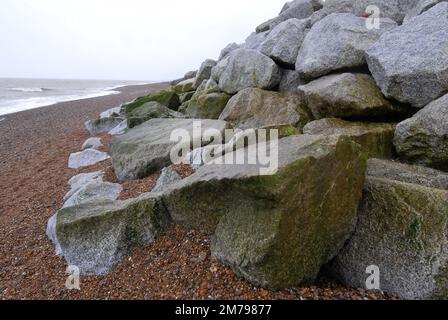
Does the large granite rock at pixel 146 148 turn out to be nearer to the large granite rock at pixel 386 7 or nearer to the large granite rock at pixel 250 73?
the large granite rock at pixel 250 73

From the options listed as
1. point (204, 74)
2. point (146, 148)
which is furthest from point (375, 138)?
point (204, 74)

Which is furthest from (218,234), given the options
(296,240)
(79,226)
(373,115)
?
(373,115)

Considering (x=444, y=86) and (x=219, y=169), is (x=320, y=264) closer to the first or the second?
(x=219, y=169)

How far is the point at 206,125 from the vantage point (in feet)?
28.5

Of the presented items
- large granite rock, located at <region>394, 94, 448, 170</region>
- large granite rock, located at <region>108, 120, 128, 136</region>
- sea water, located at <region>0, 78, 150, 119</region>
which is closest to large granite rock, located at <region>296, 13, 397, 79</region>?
large granite rock, located at <region>394, 94, 448, 170</region>

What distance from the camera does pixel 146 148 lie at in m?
8.19

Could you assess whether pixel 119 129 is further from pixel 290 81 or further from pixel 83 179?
pixel 290 81

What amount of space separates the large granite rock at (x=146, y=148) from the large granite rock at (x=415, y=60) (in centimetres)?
375

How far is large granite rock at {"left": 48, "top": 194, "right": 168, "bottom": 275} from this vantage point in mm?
4848

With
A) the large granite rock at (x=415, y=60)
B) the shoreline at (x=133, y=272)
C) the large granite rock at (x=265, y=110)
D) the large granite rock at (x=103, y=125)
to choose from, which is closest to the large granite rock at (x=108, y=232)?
the shoreline at (x=133, y=272)

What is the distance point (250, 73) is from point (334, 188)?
6.74m

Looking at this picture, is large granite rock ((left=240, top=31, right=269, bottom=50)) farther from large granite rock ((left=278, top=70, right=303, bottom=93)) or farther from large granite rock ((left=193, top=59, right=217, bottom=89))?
large granite rock ((left=193, top=59, right=217, bottom=89))

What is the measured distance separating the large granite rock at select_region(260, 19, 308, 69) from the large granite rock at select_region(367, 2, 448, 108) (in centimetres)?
291

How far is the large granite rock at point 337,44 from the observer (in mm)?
7605
